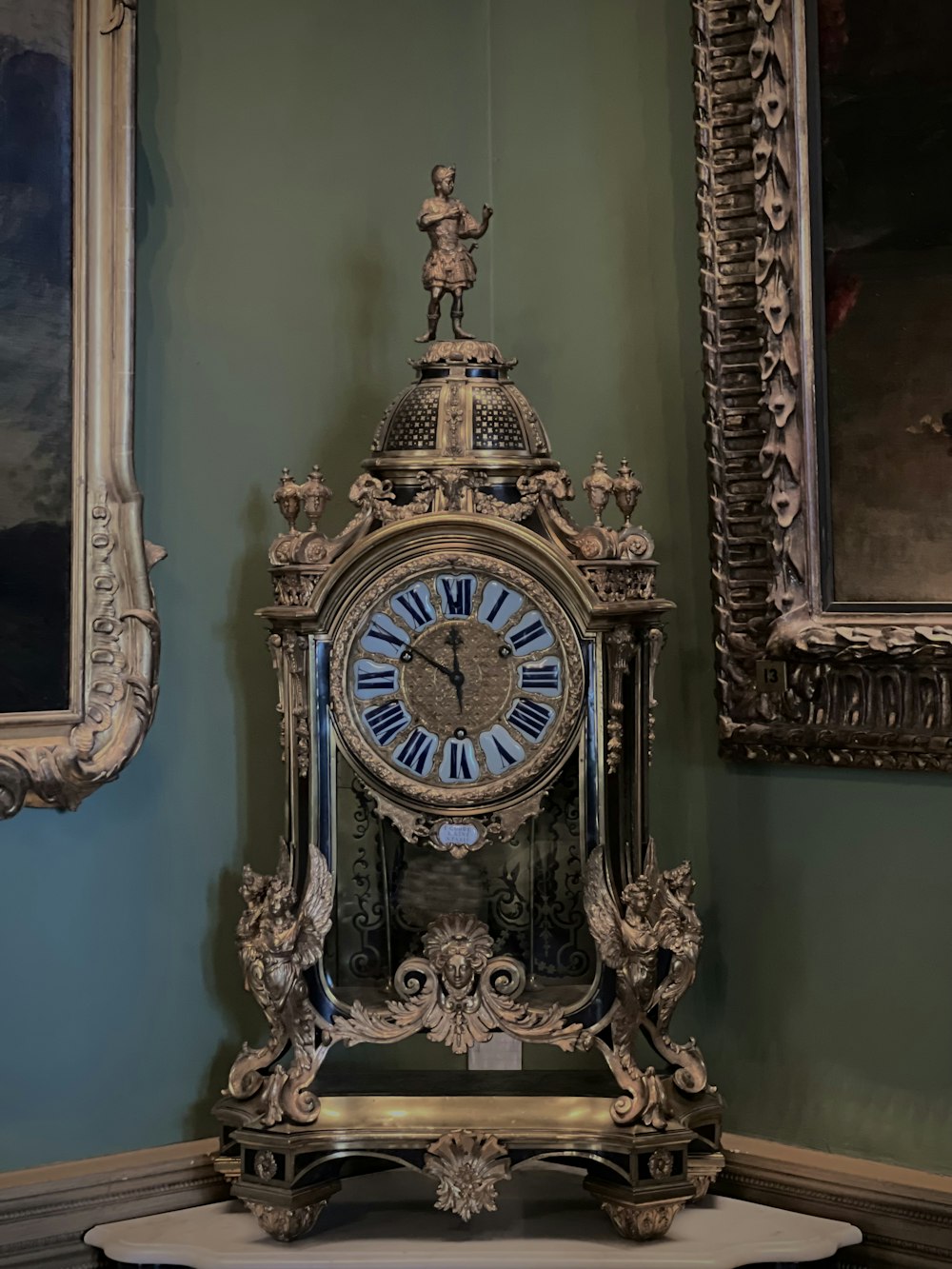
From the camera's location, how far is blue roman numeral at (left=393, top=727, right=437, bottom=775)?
2.56 meters

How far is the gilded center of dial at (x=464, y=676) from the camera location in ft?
8.38

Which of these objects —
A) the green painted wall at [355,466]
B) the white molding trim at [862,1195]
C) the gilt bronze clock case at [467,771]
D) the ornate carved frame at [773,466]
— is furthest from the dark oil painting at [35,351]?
the white molding trim at [862,1195]

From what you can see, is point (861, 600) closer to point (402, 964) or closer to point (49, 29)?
point (402, 964)

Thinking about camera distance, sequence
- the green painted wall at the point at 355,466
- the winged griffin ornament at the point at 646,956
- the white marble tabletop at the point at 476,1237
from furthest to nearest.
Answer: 1. the green painted wall at the point at 355,466
2. the winged griffin ornament at the point at 646,956
3. the white marble tabletop at the point at 476,1237

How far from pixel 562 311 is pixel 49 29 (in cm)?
95

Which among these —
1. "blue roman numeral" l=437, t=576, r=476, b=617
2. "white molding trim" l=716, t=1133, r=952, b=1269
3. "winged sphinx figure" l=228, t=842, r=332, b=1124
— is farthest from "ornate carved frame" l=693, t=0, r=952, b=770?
"winged sphinx figure" l=228, t=842, r=332, b=1124

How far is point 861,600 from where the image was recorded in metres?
2.60

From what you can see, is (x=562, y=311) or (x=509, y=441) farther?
(x=562, y=311)

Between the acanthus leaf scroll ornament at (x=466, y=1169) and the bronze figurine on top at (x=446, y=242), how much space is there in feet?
3.85

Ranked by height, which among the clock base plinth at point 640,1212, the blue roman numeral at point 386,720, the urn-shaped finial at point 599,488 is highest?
the urn-shaped finial at point 599,488

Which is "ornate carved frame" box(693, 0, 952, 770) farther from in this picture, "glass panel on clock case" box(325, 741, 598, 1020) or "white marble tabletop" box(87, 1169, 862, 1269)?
"white marble tabletop" box(87, 1169, 862, 1269)

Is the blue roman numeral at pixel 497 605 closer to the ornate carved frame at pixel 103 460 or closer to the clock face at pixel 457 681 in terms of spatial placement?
the clock face at pixel 457 681

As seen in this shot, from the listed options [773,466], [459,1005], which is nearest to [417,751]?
[459,1005]

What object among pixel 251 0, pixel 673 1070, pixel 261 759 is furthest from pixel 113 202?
pixel 673 1070
